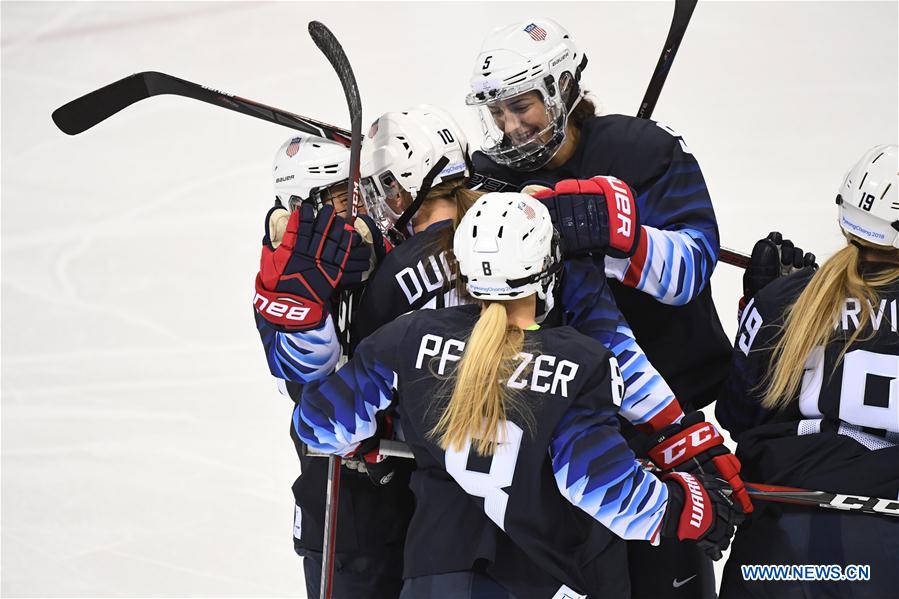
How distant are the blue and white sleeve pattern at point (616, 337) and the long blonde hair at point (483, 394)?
0.32 meters

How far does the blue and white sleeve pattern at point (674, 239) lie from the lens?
109 inches

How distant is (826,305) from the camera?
8.30 ft

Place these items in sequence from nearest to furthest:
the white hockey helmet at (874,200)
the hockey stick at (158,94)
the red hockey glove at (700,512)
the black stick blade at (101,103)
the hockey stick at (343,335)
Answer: the red hockey glove at (700,512) → the white hockey helmet at (874,200) → the hockey stick at (343,335) → the hockey stick at (158,94) → the black stick blade at (101,103)

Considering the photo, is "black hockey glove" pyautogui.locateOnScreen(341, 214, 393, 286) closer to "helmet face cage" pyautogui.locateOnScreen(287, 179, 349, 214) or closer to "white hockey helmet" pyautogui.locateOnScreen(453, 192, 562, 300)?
"helmet face cage" pyautogui.locateOnScreen(287, 179, 349, 214)

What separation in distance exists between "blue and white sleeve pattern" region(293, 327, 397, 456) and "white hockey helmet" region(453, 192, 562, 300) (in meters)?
0.21

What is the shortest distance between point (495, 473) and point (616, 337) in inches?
17.5

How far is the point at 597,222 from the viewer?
260 centimetres

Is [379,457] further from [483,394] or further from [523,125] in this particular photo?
[523,125]

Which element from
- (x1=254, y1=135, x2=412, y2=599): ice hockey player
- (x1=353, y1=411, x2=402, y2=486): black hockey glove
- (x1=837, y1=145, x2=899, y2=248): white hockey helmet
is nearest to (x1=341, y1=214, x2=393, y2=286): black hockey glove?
(x1=254, y1=135, x2=412, y2=599): ice hockey player

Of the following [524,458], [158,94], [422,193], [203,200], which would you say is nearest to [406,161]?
[422,193]

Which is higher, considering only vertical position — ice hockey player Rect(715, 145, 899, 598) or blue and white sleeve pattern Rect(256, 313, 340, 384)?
blue and white sleeve pattern Rect(256, 313, 340, 384)

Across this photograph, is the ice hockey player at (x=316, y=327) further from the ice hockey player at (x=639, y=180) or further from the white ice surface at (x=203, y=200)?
the white ice surface at (x=203, y=200)

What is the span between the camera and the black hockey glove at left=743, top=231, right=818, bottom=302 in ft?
10.0

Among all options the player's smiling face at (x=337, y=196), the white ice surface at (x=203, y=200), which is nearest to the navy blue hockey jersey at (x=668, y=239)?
the player's smiling face at (x=337, y=196)
